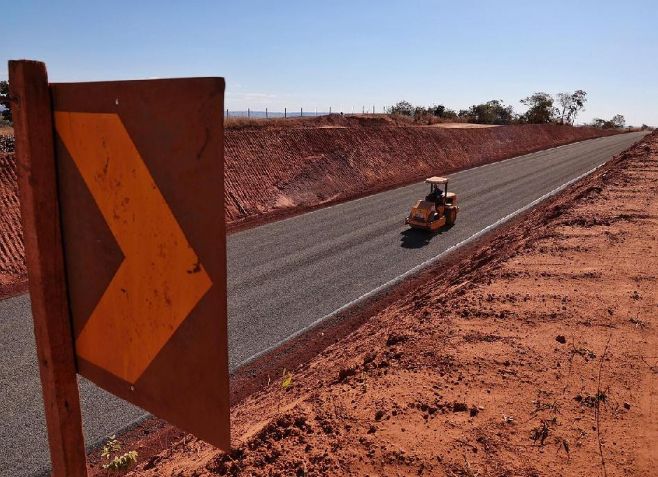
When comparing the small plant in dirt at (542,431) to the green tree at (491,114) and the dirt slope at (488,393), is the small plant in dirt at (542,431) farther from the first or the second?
the green tree at (491,114)

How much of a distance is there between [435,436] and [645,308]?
400cm

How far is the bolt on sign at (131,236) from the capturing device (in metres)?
1.49

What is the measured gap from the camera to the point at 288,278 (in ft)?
41.7

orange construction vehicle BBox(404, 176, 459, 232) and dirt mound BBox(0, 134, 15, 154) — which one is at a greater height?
dirt mound BBox(0, 134, 15, 154)

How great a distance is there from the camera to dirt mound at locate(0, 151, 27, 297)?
12844mm

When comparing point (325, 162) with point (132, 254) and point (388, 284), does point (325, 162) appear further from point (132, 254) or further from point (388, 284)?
point (132, 254)

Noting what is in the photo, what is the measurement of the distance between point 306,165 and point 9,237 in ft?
48.4

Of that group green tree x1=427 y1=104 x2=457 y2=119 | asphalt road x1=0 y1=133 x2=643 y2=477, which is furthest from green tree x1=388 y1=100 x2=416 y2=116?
asphalt road x1=0 y1=133 x2=643 y2=477

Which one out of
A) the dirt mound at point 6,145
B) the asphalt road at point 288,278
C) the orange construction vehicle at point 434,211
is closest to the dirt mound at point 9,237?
the dirt mound at point 6,145

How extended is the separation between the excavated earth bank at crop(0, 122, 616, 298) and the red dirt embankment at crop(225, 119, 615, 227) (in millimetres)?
48

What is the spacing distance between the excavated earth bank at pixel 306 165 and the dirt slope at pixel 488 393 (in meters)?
10.9

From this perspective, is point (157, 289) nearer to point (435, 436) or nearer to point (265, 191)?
point (435, 436)

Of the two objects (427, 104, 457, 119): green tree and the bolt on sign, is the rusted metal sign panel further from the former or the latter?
(427, 104, 457, 119): green tree

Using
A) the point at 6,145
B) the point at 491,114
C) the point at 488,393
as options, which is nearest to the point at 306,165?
the point at 6,145
